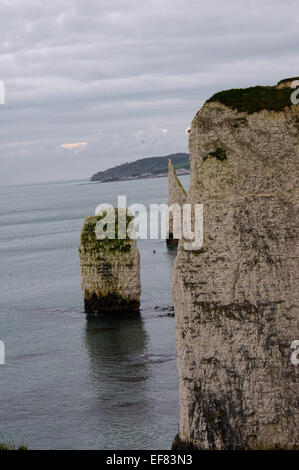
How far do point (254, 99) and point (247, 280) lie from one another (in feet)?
9.38

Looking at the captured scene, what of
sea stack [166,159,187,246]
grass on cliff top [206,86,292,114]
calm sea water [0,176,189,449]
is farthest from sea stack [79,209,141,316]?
sea stack [166,159,187,246]

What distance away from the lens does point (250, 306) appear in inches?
468

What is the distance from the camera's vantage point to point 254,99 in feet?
39.6

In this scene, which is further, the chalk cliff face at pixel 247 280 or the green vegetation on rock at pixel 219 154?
the green vegetation on rock at pixel 219 154

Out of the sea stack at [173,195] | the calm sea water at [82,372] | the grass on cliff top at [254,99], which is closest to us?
the grass on cliff top at [254,99]

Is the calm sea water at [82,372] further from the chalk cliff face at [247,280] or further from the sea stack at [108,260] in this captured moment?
the chalk cliff face at [247,280]

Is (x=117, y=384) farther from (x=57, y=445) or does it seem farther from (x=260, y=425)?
(x=260, y=425)

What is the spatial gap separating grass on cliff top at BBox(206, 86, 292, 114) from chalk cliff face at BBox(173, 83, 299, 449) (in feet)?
0.11

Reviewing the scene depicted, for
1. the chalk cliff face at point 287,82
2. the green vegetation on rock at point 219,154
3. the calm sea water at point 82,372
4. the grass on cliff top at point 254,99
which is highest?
the chalk cliff face at point 287,82

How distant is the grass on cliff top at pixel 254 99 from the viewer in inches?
472

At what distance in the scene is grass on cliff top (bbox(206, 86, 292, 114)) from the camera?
39.4 ft

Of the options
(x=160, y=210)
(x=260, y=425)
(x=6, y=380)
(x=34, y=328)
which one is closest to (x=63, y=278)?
(x=34, y=328)

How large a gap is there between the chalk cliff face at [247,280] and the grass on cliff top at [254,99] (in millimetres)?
34

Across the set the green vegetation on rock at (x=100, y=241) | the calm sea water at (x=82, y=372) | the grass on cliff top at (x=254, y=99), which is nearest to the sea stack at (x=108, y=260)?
the green vegetation on rock at (x=100, y=241)
